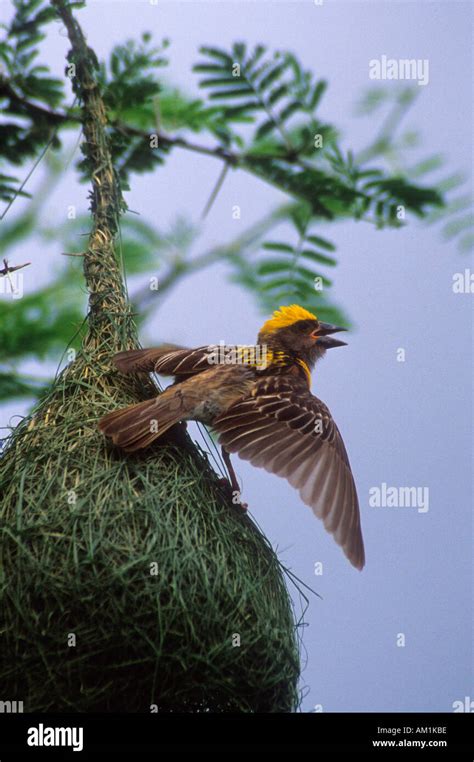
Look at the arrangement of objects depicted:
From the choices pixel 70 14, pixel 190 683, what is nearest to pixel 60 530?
pixel 190 683

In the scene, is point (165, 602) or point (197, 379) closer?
point (165, 602)

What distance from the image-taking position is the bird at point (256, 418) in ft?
11.0

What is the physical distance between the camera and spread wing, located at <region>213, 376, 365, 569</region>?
11.0 ft

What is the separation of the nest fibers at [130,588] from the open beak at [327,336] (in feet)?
2.71

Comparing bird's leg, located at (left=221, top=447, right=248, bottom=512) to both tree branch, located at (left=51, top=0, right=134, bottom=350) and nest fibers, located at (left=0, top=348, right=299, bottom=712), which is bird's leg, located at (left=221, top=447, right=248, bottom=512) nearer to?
nest fibers, located at (left=0, top=348, right=299, bottom=712)

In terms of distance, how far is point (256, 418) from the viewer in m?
3.46

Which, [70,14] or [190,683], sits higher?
[70,14]

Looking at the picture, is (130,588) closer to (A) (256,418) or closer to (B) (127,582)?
(B) (127,582)

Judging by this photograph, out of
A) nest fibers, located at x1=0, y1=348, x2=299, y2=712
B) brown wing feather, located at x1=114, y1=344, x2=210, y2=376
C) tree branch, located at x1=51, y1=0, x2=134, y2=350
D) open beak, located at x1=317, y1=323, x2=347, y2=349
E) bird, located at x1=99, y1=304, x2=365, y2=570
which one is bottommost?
nest fibers, located at x1=0, y1=348, x2=299, y2=712

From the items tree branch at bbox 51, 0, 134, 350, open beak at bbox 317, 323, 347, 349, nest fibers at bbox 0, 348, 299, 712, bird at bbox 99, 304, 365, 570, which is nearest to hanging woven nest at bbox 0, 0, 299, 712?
nest fibers at bbox 0, 348, 299, 712

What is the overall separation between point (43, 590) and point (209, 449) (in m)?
0.80

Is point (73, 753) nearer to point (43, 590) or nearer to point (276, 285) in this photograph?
point (43, 590)

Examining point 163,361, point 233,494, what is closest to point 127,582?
point 233,494

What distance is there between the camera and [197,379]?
3.57 meters
